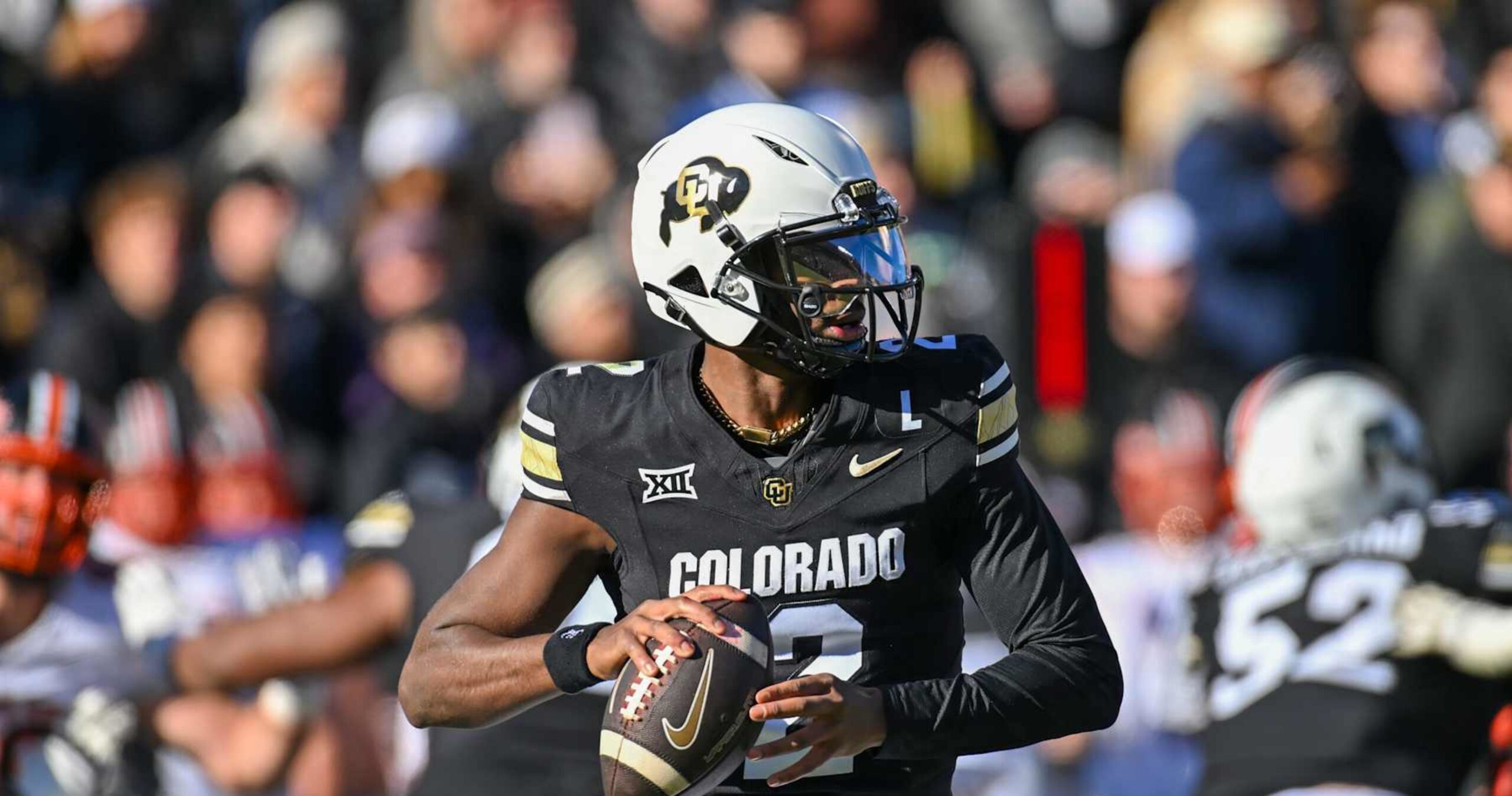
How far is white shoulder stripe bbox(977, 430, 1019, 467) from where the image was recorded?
3.91m

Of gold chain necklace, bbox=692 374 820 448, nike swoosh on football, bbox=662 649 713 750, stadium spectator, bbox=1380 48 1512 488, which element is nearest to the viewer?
nike swoosh on football, bbox=662 649 713 750

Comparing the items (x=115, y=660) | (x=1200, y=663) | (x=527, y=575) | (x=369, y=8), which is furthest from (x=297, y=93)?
(x=527, y=575)

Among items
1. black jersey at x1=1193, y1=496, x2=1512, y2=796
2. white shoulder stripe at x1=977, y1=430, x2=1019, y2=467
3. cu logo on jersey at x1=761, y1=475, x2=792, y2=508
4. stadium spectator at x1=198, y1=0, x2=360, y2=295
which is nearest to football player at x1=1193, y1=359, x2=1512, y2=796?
black jersey at x1=1193, y1=496, x2=1512, y2=796

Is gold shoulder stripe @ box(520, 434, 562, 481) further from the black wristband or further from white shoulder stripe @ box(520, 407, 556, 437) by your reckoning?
the black wristband

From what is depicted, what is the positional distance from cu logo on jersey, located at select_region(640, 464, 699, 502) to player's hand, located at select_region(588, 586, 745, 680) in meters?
0.27


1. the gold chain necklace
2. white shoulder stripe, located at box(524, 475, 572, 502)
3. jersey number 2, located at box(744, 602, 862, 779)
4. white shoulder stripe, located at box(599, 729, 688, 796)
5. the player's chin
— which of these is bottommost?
white shoulder stripe, located at box(599, 729, 688, 796)

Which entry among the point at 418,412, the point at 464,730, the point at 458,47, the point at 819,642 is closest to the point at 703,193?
the point at 819,642

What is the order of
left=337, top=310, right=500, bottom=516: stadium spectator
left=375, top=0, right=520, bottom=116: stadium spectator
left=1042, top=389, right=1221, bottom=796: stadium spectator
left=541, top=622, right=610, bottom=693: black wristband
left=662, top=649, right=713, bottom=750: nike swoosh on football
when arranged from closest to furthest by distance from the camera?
1. left=662, top=649, right=713, bottom=750: nike swoosh on football
2. left=541, top=622, right=610, bottom=693: black wristband
3. left=1042, top=389, right=1221, bottom=796: stadium spectator
4. left=337, top=310, right=500, bottom=516: stadium spectator
5. left=375, top=0, right=520, bottom=116: stadium spectator

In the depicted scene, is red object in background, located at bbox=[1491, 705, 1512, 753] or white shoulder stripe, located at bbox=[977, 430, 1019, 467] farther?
red object in background, located at bbox=[1491, 705, 1512, 753]

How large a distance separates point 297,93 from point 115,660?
4.47m

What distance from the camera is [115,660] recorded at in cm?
615

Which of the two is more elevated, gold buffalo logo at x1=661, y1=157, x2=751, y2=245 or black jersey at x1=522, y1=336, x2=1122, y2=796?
gold buffalo logo at x1=661, y1=157, x2=751, y2=245

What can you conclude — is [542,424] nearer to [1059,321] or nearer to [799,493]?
[799,493]

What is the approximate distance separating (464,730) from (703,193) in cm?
175
